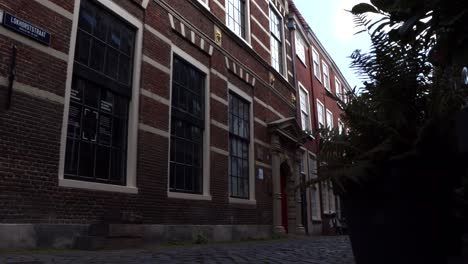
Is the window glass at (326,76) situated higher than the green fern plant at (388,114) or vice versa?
the window glass at (326,76)

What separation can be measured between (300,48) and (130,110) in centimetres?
1383

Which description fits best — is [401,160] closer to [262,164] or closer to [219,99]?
[219,99]

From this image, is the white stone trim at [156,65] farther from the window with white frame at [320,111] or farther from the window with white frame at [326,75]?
the window with white frame at [326,75]

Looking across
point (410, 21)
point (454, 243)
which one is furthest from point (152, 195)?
point (410, 21)

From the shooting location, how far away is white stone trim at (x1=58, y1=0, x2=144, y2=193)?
21.6 ft

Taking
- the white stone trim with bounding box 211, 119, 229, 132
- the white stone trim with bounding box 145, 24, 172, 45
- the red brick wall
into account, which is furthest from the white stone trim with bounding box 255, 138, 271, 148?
the white stone trim with bounding box 145, 24, 172, 45

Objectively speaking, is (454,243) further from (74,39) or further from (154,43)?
(154,43)

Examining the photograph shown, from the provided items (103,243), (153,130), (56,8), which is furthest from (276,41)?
(103,243)

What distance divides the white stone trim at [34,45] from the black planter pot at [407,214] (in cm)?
544

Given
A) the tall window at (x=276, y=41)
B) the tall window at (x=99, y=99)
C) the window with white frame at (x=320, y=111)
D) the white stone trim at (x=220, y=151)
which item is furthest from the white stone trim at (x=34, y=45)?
the window with white frame at (x=320, y=111)

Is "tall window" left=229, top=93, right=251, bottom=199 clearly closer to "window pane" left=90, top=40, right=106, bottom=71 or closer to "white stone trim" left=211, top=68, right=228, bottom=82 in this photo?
"white stone trim" left=211, top=68, right=228, bottom=82

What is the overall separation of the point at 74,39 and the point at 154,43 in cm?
227

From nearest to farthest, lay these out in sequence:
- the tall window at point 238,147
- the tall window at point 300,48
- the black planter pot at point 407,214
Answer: the black planter pot at point 407,214 < the tall window at point 238,147 < the tall window at point 300,48

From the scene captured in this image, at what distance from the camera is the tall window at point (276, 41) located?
16469 millimetres
